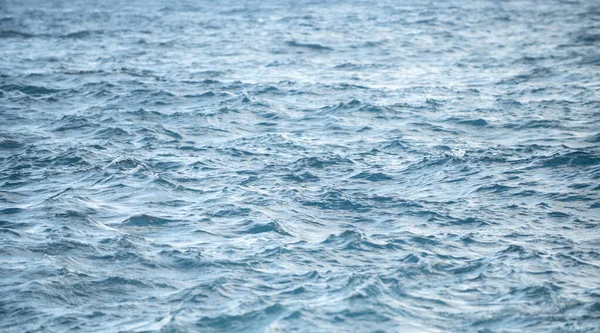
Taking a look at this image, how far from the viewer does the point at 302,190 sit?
2083 cm

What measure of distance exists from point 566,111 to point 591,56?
11.6 m

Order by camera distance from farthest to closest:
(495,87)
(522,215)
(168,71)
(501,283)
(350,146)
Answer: (168,71) → (495,87) → (350,146) → (522,215) → (501,283)

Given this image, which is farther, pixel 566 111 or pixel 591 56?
pixel 591 56

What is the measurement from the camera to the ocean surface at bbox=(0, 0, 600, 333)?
47.2 ft

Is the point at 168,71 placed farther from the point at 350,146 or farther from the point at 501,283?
the point at 501,283

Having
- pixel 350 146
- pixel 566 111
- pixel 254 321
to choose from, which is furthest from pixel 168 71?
pixel 254 321

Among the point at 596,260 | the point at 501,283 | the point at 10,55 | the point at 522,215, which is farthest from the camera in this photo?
the point at 10,55

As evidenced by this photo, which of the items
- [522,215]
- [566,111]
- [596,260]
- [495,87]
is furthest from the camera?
[495,87]

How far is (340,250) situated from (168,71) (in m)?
23.6

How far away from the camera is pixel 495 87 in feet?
108

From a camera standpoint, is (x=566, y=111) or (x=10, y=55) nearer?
(x=566, y=111)

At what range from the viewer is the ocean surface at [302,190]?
14.4m

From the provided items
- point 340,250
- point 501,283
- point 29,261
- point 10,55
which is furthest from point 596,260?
point 10,55

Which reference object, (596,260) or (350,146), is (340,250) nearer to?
(596,260)
